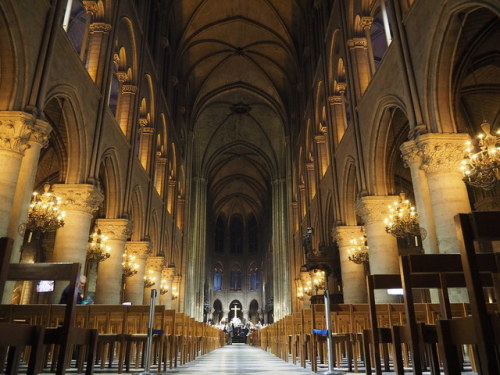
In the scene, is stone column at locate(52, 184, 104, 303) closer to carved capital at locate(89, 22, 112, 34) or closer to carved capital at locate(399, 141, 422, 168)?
carved capital at locate(89, 22, 112, 34)

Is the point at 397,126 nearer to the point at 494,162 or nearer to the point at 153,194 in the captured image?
the point at 494,162

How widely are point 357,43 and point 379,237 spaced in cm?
634

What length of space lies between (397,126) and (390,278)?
11.2 metres

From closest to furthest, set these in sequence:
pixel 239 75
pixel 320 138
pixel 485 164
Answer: pixel 485 164
pixel 320 138
pixel 239 75

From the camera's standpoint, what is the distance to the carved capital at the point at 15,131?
6.96m

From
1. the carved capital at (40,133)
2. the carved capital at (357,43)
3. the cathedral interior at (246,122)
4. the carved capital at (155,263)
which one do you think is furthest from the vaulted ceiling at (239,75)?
the carved capital at (40,133)

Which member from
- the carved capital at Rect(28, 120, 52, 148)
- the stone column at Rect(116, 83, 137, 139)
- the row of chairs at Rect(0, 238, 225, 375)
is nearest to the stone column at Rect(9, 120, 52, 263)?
Result: the carved capital at Rect(28, 120, 52, 148)

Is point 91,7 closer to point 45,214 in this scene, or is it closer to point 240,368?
point 45,214

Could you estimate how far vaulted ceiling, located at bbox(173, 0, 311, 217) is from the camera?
22.5 meters

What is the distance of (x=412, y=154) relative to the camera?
805 cm

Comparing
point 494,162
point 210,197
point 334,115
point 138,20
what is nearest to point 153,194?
point 138,20

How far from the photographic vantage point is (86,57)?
11.6 meters

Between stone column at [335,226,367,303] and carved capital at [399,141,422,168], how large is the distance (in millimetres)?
5696

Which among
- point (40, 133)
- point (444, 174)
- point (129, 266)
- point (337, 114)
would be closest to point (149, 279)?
point (129, 266)
